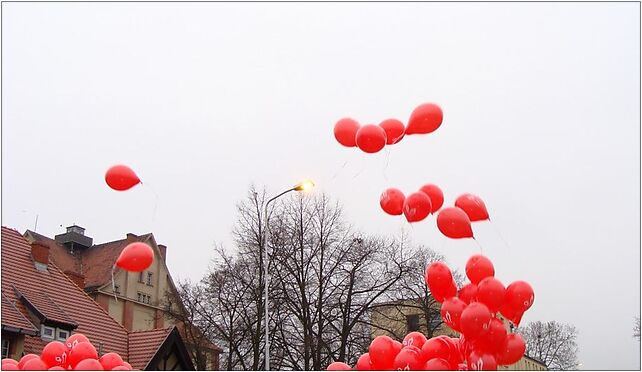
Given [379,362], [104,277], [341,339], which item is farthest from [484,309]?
[104,277]

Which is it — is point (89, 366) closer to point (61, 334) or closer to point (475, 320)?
point (475, 320)

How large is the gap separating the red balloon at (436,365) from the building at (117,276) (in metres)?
31.1

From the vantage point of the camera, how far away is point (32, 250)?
787 inches

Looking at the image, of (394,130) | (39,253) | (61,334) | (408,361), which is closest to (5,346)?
(61,334)

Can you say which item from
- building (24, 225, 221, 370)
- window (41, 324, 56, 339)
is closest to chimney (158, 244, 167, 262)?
building (24, 225, 221, 370)

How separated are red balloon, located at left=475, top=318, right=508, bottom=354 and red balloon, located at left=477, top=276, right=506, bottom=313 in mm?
133

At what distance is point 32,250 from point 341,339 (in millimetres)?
9649

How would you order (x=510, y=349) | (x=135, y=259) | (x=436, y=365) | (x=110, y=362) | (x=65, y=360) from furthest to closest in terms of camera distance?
(x=110, y=362) → (x=65, y=360) → (x=135, y=259) → (x=436, y=365) → (x=510, y=349)

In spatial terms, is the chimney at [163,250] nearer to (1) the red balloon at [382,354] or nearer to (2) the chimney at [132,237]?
(2) the chimney at [132,237]

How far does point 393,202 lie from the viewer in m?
7.88

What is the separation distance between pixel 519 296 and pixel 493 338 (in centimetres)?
47

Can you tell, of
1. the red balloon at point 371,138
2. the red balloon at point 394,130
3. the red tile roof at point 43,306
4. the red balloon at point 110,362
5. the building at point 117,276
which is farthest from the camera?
the building at point 117,276

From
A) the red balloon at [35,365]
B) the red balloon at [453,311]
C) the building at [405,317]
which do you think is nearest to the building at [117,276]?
the building at [405,317]

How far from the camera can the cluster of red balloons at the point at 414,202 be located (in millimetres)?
7363
